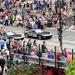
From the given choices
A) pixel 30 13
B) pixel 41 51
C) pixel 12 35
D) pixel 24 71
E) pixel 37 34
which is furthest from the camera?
pixel 30 13

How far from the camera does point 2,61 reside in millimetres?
25422

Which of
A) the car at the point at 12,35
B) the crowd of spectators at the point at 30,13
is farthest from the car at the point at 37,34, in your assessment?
the crowd of spectators at the point at 30,13

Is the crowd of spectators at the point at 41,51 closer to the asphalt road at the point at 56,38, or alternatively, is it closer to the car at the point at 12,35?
the car at the point at 12,35

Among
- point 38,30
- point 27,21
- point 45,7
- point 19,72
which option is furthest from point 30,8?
point 19,72

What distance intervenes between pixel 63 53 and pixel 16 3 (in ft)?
99.6

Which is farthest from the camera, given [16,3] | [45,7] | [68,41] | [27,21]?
[16,3]

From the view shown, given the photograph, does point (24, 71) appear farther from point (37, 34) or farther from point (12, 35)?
point (37, 34)

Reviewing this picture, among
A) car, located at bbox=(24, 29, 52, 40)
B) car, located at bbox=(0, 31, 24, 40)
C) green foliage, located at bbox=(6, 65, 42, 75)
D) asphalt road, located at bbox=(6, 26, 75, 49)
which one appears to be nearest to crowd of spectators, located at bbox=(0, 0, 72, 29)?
asphalt road, located at bbox=(6, 26, 75, 49)

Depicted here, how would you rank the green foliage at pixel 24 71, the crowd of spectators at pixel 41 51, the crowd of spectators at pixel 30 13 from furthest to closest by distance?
1. the crowd of spectators at pixel 30 13
2. the crowd of spectators at pixel 41 51
3. the green foliage at pixel 24 71

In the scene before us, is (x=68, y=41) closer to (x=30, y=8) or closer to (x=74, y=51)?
(x=30, y=8)

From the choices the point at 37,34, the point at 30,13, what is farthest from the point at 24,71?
the point at 30,13

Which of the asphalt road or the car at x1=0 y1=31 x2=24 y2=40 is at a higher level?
the car at x1=0 y1=31 x2=24 y2=40

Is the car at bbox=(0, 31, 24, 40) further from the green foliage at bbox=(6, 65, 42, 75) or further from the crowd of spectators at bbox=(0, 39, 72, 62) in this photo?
the green foliage at bbox=(6, 65, 42, 75)

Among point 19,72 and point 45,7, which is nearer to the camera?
point 19,72
